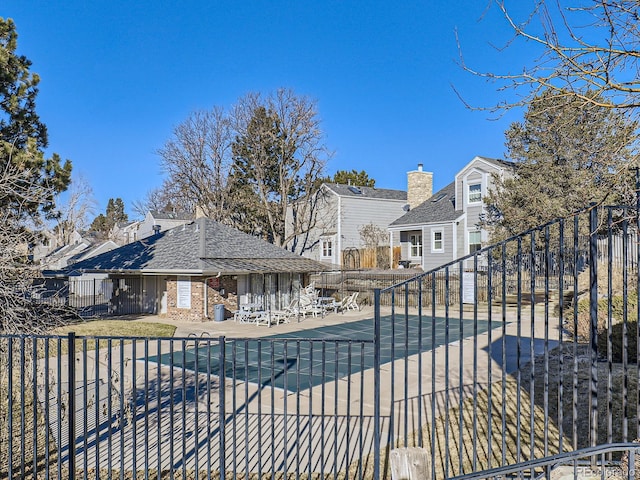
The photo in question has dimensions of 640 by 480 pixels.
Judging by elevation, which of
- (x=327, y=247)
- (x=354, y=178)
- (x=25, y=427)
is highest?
(x=354, y=178)

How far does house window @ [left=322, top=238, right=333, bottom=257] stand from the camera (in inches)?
1395

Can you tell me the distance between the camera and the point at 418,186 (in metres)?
34.9

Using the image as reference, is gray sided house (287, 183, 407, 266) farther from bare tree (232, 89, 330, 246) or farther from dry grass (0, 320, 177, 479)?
dry grass (0, 320, 177, 479)

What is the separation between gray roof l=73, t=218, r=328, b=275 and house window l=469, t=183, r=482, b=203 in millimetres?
9801

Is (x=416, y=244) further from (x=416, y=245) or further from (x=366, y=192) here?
(x=366, y=192)

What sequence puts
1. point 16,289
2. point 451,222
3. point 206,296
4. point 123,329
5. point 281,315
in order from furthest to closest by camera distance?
point 451,222 → point 206,296 → point 281,315 → point 123,329 → point 16,289

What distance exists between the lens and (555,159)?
78.9 feet

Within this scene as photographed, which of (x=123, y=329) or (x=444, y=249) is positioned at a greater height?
(x=444, y=249)

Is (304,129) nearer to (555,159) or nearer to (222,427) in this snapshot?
(555,159)

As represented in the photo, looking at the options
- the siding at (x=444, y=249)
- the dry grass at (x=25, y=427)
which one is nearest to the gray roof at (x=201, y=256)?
the dry grass at (x=25, y=427)

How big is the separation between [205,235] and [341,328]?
874cm

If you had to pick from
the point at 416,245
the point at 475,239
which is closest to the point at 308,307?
the point at 475,239

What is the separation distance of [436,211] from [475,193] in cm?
317

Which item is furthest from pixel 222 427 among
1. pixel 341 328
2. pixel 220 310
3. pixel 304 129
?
pixel 304 129
